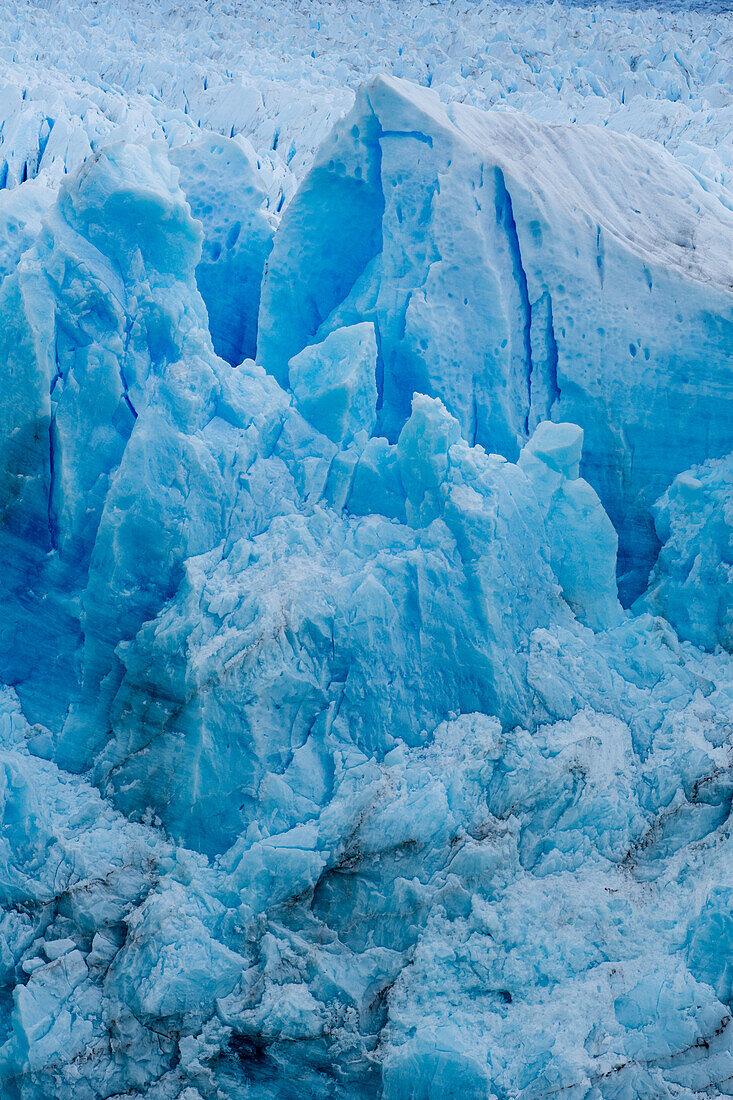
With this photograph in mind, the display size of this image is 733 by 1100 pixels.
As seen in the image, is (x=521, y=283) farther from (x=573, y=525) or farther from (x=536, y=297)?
(x=573, y=525)

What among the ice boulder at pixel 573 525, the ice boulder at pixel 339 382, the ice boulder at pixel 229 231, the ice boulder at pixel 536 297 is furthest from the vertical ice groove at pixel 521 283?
the ice boulder at pixel 229 231

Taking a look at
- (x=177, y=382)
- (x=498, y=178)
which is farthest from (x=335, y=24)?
(x=177, y=382)

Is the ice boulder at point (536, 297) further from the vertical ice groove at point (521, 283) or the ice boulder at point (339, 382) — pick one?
the ice boulder at point (339, 382)

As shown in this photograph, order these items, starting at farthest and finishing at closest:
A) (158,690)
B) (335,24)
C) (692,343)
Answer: (335,24), (692,343), (158,690)

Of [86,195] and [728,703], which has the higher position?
[86,195]

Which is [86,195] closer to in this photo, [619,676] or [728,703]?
[619,676]

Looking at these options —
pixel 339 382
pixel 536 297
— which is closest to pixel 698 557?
pixel 536 297
